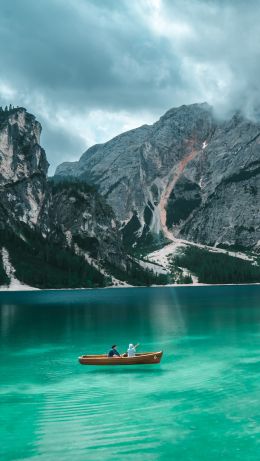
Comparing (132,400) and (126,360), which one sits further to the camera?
(126,360)

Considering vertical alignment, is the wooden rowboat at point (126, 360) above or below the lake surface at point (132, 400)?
above

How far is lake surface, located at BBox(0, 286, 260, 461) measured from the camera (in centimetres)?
2752

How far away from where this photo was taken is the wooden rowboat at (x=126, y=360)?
2030 inches

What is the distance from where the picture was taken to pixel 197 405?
36219 mm

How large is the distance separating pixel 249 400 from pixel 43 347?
37297mm

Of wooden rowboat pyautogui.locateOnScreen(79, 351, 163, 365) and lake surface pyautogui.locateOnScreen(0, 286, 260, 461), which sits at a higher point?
wooden rowboat pyautogui.locateOnScreen(79, 351, 163, 365)

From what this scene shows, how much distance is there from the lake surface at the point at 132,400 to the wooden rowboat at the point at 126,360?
83 centimetres

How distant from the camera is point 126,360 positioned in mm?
51844

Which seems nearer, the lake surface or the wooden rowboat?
the lake surface

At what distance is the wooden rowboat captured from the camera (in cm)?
5156

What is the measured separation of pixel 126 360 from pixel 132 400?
1381 centimetres

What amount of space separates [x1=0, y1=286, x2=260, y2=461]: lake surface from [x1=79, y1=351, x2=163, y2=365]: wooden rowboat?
0.83m

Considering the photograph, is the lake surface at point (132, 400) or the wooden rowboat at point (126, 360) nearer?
the lake surface at point (132, 400)

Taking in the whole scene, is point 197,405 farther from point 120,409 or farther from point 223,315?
point 223,315
